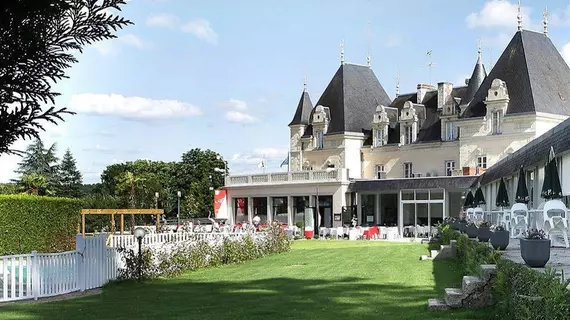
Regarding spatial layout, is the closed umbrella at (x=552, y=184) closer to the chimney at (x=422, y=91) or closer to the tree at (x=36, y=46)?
the tree at (x=36, y=46)

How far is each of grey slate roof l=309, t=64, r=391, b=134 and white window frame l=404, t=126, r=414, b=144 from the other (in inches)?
173

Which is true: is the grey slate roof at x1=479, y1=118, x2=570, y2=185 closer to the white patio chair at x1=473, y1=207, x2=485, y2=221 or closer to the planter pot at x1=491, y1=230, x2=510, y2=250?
the white patio chair at x1=473, y1=207, x2=485, y2=221

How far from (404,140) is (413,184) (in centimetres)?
761

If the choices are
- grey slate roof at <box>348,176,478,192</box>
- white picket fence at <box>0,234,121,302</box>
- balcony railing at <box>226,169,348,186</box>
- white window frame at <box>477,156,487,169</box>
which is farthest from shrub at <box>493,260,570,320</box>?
balcony railing at <box>226,169,348,186</box>

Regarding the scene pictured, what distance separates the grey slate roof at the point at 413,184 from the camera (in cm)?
4556

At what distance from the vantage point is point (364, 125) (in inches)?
2315

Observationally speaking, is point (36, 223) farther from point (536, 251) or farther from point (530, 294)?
point (530, 294)

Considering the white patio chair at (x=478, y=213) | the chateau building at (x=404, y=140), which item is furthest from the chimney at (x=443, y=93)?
the white patio chair at (x=478, y=213)

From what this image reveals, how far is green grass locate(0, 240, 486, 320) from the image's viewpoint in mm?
10703

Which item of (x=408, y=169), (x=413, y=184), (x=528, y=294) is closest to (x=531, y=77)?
(x=413, y=184)

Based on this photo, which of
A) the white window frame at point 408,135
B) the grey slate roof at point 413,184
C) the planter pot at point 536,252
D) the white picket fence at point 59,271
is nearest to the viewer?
the planter pot at point 536,252

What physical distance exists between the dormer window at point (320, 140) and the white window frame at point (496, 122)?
15.7 meters

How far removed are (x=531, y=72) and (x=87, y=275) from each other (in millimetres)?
38320

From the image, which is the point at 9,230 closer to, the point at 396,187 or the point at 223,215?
the point at 396,187
